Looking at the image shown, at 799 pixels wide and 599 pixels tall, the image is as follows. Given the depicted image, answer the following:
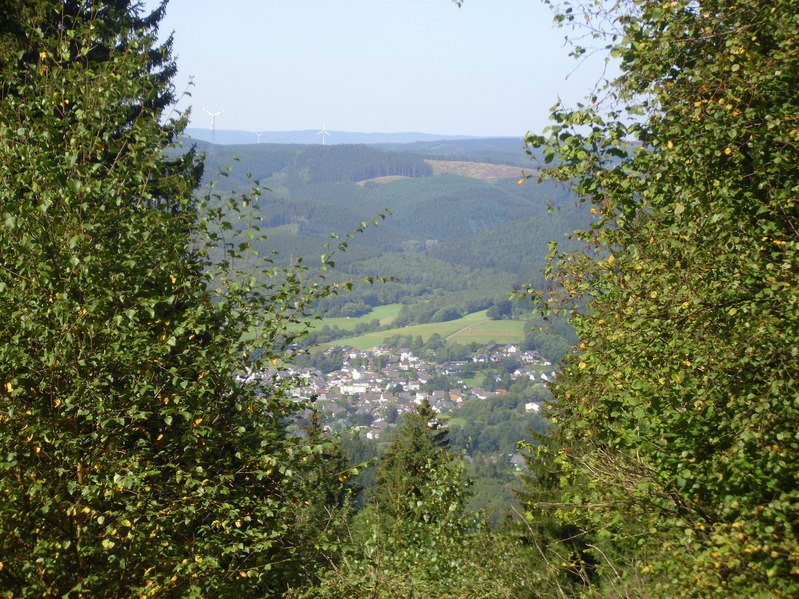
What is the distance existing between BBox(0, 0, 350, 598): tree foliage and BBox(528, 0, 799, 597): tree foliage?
3.58 meters

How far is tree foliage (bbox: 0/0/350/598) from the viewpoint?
605 centimetres

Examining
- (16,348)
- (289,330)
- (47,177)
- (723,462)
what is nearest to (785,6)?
(723,462)

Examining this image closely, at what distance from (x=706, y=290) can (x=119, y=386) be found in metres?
6.07

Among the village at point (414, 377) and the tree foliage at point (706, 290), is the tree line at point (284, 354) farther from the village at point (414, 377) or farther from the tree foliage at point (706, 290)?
the village at point (414, 377)

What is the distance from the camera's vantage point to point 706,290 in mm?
6711

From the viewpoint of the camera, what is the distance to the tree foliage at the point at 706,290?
226 inches

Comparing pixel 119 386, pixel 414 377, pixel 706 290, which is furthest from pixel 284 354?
pixel 414 377

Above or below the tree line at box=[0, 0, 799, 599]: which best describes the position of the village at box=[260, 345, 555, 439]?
below

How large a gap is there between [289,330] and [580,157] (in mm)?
3752

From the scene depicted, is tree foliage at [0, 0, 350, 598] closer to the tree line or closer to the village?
the tree line

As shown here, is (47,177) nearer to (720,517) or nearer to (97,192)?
(97,192)

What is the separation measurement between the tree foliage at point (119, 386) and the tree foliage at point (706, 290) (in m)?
3.58

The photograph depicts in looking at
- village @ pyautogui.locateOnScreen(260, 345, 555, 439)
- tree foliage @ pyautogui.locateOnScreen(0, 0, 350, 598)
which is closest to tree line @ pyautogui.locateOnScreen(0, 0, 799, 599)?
tree foliage @ pyautogui.locateOnScreen(0, 0, 350, 598)

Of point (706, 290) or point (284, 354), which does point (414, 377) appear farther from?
point (706, 290)
